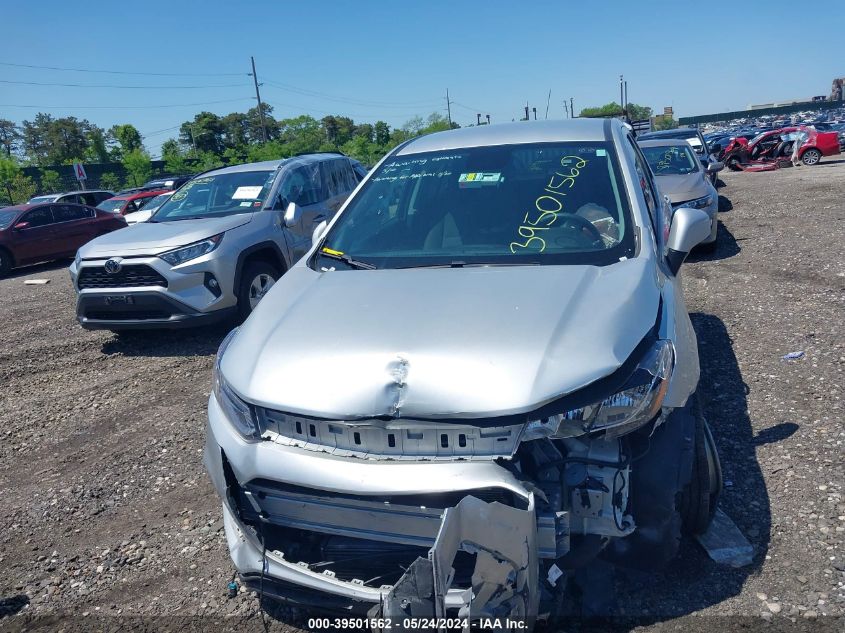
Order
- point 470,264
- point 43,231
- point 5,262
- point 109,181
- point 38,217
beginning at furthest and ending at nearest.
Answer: point 109,181 → point 38,217 → point 43,231 → point 5,262 → point 470,264

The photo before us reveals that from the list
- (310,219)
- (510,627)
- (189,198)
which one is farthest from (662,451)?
(189,198)

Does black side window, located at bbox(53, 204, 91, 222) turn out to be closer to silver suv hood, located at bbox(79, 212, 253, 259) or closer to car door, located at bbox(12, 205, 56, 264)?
car door, located at bbox(12, 205, 56, 264)

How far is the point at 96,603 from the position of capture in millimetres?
3131

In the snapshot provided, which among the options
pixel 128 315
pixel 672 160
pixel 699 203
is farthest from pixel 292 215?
pixel 672 160

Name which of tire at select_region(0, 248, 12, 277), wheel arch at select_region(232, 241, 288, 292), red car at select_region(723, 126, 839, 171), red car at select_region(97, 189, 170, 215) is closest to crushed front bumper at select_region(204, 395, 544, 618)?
wheel arch at select_region(232, 241, 288, 292)

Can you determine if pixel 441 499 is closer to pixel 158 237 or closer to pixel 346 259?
pixel 346 259

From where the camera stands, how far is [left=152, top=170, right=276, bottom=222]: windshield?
25.6ft

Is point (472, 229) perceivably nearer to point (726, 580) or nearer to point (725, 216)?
point (726, 580)

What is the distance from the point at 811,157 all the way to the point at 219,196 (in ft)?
79.7

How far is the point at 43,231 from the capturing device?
50.5 feet

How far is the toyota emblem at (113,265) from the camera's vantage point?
22.4 ft

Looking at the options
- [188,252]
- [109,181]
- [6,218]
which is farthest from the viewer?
[109,181]

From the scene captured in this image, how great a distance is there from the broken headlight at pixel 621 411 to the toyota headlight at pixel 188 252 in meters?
5.26

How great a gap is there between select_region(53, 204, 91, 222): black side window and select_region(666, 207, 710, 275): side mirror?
51.3ft
